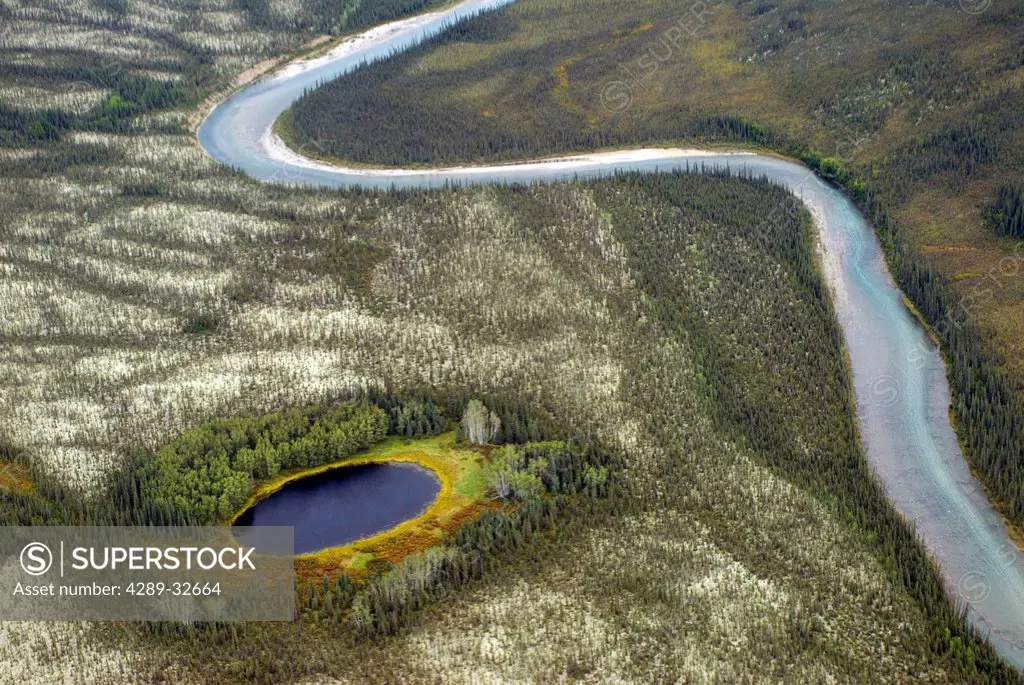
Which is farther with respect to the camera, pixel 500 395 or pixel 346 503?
pixel 500 395

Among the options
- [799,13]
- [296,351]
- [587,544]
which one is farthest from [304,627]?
[799,13]

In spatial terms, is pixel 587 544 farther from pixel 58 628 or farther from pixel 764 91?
pixel 764 91

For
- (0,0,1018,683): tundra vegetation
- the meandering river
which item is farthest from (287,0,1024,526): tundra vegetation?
(0,0,1018,683): tundra vegetation

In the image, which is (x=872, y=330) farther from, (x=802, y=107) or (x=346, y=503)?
(x=802, y=107)

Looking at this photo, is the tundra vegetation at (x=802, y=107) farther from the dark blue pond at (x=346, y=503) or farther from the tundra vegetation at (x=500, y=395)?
the dark blue pond at (x=346, y=503)

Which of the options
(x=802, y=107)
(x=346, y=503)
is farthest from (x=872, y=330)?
(x=802, y=107)
